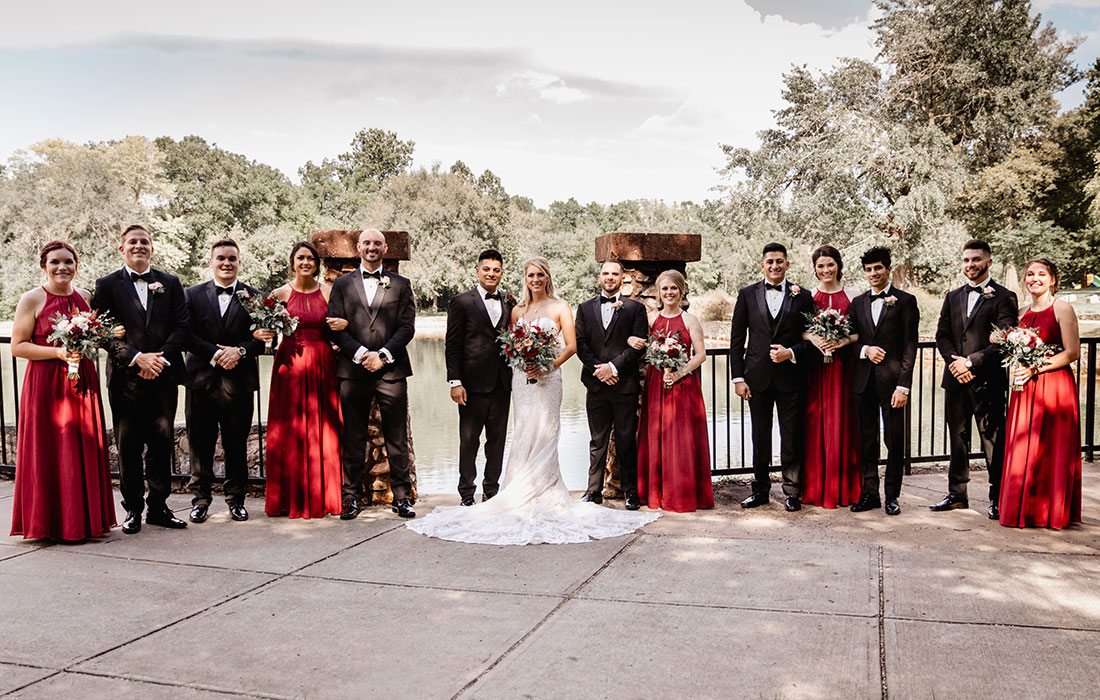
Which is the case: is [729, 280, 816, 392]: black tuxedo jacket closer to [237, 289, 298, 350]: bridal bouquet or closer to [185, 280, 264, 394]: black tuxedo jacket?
[237, 289, 298, 350]: bridal bouquet

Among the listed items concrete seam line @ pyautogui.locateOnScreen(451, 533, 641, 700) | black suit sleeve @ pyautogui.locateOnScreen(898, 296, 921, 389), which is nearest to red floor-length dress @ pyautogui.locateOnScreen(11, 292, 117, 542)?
concrete seam line @ pyautogui.locateOnScreen(451, 533, 641, 700)

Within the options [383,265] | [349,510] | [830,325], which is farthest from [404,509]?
[830,325]

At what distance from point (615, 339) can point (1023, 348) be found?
105 inches

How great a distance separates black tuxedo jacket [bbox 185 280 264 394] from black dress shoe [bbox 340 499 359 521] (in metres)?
1.05

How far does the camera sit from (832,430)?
639cm

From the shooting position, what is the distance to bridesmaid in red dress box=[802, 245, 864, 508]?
20.9ft

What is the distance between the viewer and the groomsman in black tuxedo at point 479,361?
21.3 feet

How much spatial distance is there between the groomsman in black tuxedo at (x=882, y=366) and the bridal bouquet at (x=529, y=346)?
2.16 m

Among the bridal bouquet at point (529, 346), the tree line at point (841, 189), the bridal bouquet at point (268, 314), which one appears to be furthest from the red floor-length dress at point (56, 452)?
the tree line at point (841, 189)

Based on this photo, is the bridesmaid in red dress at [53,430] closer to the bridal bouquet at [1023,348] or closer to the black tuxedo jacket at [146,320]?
the black tuxedo jacket at [146,320]

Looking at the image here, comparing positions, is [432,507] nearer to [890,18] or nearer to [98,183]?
[890,18]

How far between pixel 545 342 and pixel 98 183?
3994cm

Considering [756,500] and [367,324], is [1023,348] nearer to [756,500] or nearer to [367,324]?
[756,500]

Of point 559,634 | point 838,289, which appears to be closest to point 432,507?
point 559,634
